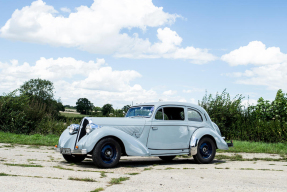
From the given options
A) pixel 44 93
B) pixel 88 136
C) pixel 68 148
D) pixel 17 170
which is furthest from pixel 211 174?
pixel 44 93

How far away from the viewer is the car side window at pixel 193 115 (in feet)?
32.4

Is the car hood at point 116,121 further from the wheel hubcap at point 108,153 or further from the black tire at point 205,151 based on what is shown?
the black tire at point 205,151

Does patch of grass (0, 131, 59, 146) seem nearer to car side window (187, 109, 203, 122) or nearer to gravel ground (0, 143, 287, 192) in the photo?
gravel ground (0, 143, 287, 192)

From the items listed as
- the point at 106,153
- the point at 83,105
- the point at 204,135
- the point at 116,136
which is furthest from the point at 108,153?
the point at 83,105

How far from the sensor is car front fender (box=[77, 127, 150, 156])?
7.84 m

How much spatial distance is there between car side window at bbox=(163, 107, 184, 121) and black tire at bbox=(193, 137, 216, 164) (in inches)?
37.8

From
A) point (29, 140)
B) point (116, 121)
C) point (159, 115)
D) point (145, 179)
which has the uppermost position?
point (159, 115)

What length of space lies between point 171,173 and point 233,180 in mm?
1414

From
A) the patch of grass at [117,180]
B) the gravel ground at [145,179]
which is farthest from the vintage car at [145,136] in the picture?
the patch of grass at [117,180]

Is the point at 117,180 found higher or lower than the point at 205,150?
lower

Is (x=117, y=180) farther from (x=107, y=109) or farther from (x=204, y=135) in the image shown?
(x=107, y=109)

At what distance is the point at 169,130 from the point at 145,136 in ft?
2.68

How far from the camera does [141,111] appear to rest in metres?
9.54

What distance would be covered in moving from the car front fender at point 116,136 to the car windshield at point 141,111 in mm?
1001
